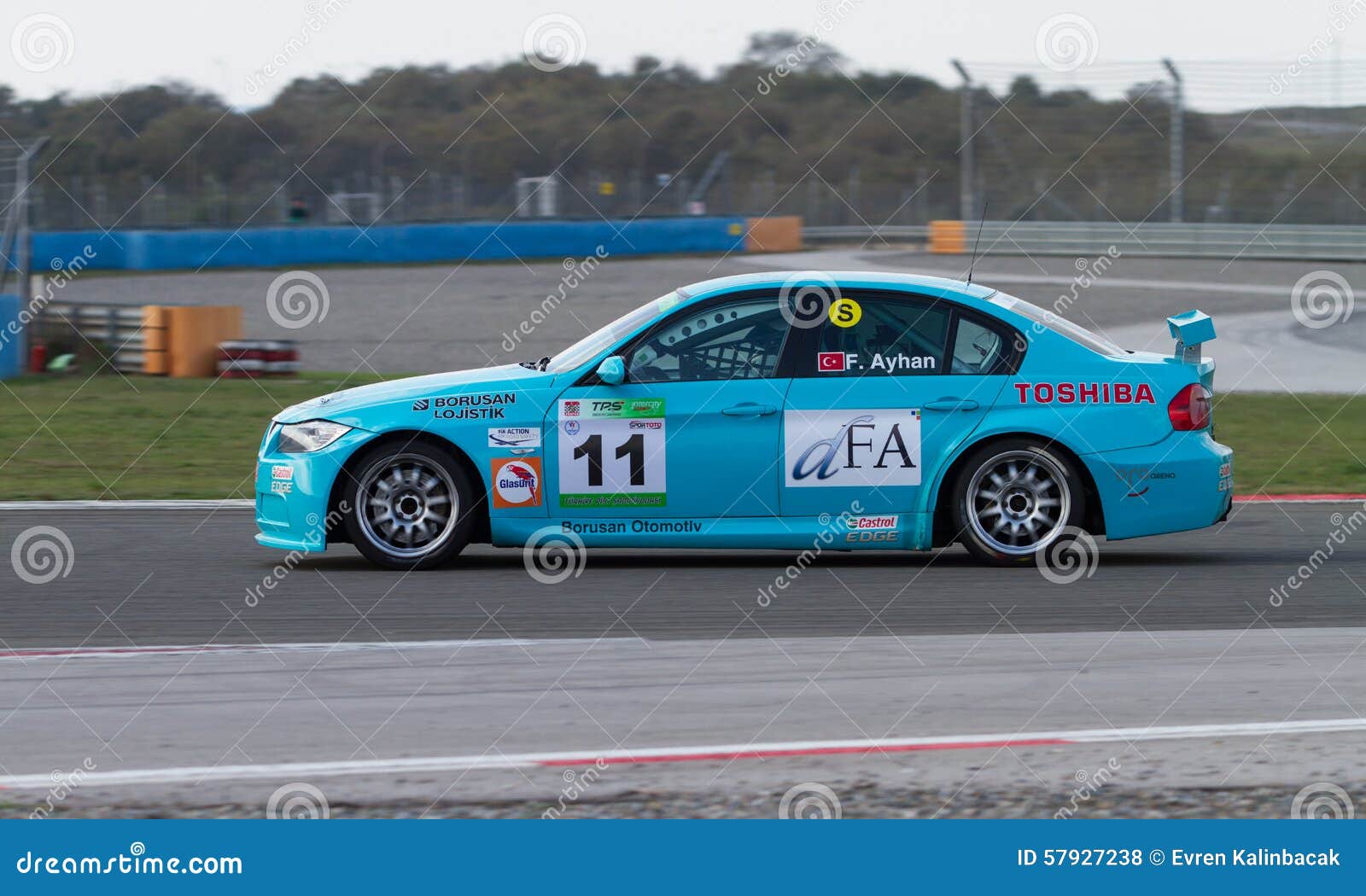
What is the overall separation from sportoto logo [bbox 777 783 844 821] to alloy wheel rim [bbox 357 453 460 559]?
392 cm

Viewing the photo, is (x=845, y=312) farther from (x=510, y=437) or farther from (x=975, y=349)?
(x=510, y=437)

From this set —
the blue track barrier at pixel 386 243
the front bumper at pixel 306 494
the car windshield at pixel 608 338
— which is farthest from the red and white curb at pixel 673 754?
the blue track barrier at pixel 386 243

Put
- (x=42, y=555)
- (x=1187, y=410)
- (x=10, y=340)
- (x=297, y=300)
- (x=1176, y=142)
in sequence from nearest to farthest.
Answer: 1. (x=1187, y=410)
2. (x=42, y=555)
3. (x=10, y=340)
4. (x=297, y=300)
5. (x=1176, y=142)

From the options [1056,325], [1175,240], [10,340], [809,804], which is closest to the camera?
[809,804]

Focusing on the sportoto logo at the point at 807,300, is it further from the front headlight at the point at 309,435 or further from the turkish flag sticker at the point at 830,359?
the front headlight at the point at 309,435

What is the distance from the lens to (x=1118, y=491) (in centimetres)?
813

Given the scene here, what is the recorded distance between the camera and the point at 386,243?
40.4 meters

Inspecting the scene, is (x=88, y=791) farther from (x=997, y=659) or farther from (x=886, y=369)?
(x=886, y=369)

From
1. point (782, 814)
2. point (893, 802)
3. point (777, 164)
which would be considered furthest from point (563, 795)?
point (777, 164)

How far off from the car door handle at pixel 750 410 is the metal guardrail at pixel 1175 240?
92.6 feet

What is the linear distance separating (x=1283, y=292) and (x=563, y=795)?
26.1 meters

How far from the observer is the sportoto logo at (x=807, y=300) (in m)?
8.14

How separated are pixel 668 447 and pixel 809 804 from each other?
376 centimetres

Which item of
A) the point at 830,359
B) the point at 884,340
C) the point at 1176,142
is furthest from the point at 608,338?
the point at 1176,142
